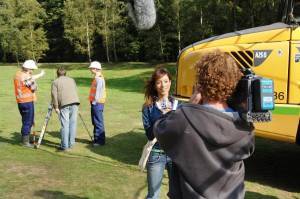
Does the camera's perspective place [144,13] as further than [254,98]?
No

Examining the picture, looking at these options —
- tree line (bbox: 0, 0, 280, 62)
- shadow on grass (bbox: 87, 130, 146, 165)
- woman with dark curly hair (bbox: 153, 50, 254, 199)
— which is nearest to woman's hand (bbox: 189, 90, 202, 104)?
woman with dark curly hair (bbox: 153, 50, 254, 199)

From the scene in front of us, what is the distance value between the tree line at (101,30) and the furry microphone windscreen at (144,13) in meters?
38.8

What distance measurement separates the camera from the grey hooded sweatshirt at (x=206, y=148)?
2.92 meters

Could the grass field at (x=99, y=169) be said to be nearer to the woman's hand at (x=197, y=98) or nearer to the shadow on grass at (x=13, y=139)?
the shadow on grass at (x=13, y=139)

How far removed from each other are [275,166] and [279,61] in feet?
8.92

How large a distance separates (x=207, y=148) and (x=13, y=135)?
383 inches

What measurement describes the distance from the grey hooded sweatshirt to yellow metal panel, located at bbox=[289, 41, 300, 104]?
155 inches

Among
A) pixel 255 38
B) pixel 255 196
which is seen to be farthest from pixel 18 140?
pixel 255 38

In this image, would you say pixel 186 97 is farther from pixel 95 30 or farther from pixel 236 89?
pixel 95 30

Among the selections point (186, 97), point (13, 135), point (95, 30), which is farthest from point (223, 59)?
point (95, 30)

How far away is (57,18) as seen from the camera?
231 feet

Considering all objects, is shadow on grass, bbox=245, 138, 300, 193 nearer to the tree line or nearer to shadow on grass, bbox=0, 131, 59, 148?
shadow on grass, bbox=0, 131, 59, 148

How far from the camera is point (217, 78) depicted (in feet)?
9.52

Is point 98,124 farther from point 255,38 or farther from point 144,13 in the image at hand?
point 144,13
